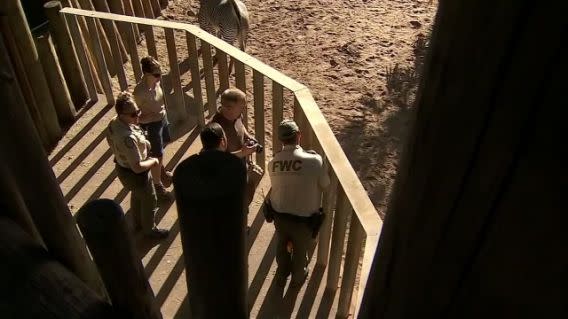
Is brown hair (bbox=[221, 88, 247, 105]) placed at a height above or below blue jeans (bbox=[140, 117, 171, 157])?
above

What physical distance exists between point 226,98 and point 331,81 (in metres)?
4.12

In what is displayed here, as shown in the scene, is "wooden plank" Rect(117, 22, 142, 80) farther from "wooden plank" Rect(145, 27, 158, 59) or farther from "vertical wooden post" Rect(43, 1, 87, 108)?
"vertical wooden post" Rect(43, 1, 87, 108)

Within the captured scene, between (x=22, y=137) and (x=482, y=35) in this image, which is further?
(x=22, y=137)

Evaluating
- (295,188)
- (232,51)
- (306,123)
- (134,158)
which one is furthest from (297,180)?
(232,51)

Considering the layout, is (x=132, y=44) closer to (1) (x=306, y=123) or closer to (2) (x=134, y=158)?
(2) (x=134, y=158)

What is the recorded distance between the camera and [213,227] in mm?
1033

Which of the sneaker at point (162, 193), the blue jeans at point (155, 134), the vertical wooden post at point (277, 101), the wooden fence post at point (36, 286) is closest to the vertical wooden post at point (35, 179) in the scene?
the wooden fence post at point (36, 286)

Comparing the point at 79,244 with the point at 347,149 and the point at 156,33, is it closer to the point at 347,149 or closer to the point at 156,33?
the point at 347,149

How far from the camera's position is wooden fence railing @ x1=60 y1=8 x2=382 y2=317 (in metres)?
3.34

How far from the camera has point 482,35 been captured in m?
0.67

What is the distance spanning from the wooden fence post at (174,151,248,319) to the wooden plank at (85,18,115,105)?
4.54m

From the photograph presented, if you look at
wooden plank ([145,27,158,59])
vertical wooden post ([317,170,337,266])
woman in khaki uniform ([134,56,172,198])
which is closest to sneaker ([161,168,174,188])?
woman in khaki uniform ([134,56,172,198])

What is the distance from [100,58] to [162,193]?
1579 mm

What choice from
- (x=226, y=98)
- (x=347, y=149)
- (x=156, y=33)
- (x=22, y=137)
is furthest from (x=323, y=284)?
(x=156, y=33)
